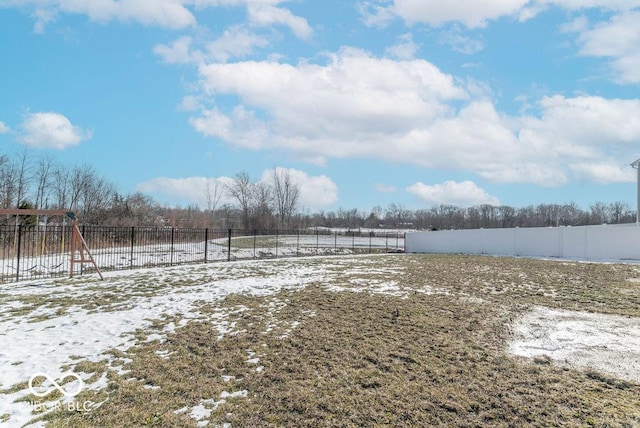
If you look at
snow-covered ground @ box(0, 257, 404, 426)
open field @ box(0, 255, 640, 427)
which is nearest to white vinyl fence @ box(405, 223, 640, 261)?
open field @ box(0, 255, 640, 427)

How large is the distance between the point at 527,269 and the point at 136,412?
15061 millimetres

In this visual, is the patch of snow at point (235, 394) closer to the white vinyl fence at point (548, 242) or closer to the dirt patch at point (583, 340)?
the dirt patch at point (583, 340)

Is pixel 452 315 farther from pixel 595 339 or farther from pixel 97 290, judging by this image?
pixel 97 290

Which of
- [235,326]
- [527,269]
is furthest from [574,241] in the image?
[235,326]

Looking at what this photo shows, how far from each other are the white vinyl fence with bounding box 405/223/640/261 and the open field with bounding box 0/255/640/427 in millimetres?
12115

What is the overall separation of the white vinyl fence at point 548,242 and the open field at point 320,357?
39.7ft

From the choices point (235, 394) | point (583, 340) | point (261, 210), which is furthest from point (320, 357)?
point (261, 210)

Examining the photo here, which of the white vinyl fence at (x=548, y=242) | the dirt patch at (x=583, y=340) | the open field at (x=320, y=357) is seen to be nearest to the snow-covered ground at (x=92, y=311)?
the open field at (x=320, y=357)

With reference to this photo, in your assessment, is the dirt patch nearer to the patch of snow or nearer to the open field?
the open field

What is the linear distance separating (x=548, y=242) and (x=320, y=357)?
21729 mm

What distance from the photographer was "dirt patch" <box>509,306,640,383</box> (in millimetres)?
4691

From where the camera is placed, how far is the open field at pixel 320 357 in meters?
3.47

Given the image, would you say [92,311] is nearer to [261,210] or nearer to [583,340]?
[583,340]

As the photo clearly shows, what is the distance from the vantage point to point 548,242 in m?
21.8
